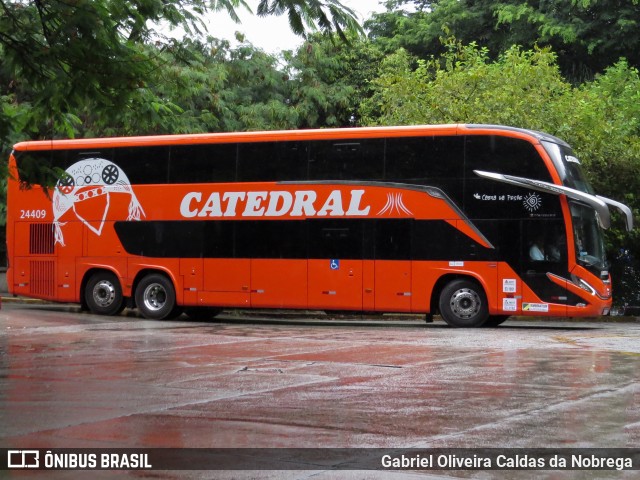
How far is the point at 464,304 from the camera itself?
21.7 m

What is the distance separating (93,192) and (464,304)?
9.04 meters

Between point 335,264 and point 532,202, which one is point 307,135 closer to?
point 335,264

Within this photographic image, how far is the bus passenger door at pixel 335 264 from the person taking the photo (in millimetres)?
22422

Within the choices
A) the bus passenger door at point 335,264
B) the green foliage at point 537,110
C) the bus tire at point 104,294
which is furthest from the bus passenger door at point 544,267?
the bus tire at point 104,294

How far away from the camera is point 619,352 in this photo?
50.3ft

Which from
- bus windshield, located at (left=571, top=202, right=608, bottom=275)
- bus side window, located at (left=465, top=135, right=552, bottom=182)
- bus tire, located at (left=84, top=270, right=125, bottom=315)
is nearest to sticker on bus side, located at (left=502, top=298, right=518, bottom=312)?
bus windshield, located at (left=571, top=202, right=608, bottom=275)

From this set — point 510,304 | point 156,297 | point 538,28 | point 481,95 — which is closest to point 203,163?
point 156,297

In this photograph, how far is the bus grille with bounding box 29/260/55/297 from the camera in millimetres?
25266

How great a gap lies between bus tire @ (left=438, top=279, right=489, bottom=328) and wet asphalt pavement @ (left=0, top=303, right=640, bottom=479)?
A: 2857 millimetres

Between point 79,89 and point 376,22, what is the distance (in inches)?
1380

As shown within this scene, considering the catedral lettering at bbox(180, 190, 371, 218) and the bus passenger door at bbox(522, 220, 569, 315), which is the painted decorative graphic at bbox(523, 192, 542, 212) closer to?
the bus passenger door at bbox(522, 220, 569, 315)

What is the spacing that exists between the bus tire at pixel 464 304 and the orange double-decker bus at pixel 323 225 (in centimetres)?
3

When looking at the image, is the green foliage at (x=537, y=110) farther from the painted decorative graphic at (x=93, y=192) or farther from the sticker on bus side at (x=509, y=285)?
the painted decorative graphic at (x=93, y=192)

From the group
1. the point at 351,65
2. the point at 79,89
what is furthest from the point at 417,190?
the point at 351,65
